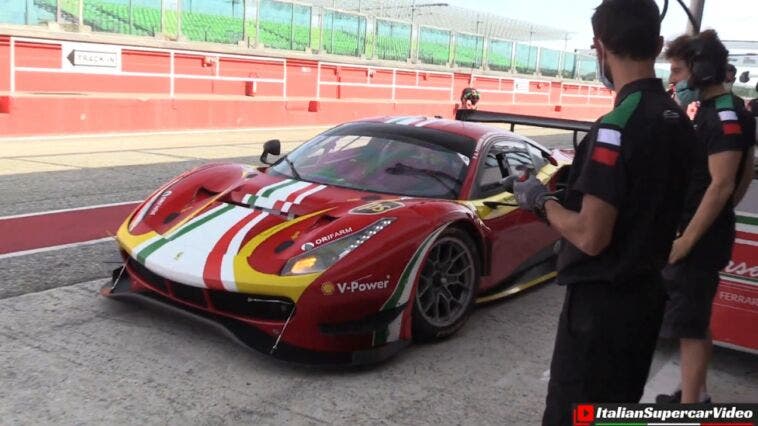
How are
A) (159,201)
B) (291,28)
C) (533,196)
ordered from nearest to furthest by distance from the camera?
(533,196) < (159,201) < (291,28)

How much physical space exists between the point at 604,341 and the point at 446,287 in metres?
2.09

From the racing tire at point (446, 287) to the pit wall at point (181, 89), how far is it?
33.6 ft

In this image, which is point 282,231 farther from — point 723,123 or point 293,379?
point 723,123

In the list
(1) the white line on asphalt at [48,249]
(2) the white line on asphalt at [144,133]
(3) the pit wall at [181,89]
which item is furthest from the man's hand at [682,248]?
(3) the pit wall at [181,89]

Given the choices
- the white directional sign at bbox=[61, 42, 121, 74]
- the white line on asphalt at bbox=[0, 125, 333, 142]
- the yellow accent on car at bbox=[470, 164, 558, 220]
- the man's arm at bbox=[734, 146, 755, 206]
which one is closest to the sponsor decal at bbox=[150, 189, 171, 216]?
the yellow accent on car at bbox=[470, 164, 558, 220]

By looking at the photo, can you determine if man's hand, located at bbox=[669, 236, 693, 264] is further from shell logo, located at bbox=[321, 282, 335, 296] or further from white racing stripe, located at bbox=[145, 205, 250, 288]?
white racing stripe, located at bbox=[145, 205, 250, 288]

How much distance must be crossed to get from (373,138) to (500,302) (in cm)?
139

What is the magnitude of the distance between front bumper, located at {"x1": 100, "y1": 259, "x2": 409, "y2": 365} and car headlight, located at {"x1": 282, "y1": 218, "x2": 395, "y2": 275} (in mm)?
166

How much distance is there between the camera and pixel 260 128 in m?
16.8

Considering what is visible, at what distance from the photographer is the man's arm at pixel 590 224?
1.86 meters

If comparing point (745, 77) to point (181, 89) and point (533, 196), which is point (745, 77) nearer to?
point (533, 196)

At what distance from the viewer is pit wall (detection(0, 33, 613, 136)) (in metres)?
13.0

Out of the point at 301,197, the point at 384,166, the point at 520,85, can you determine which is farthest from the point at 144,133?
the point at 520,85

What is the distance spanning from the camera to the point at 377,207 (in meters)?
3.85
